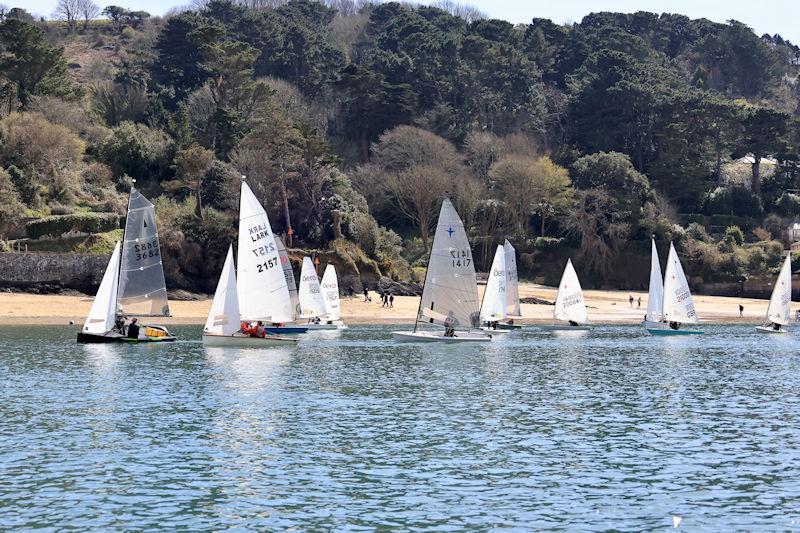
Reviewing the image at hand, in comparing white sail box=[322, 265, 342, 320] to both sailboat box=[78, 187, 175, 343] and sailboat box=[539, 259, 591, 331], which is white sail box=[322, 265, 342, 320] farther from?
sailboat box=[78, 187, 175, 343]

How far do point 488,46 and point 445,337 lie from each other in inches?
3044

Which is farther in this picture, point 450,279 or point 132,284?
point 450,279

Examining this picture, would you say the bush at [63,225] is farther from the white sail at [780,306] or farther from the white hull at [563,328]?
the white sail at [780,306]

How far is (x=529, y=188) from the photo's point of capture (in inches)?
4230

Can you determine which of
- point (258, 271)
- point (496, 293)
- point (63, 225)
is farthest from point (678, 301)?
point (63, 225)

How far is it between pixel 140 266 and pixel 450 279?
50.9ft

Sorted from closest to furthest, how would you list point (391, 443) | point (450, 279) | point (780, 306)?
point (391, 443), point (450, 279), point (780, 306)

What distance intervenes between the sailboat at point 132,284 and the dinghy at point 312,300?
48.3 feet

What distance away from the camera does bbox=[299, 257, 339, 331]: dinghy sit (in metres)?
70.0

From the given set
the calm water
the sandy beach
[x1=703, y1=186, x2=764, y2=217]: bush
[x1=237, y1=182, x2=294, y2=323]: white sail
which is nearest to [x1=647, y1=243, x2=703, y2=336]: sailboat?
the sandy beach

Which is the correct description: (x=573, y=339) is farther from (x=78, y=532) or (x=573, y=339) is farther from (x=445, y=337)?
(x=78, y=532)

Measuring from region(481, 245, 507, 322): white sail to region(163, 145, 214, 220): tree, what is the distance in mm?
27309

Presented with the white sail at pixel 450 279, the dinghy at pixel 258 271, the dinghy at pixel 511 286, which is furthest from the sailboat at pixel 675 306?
the dinghy at pixel 258 271

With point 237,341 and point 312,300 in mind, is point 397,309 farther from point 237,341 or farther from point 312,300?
point 237,341
